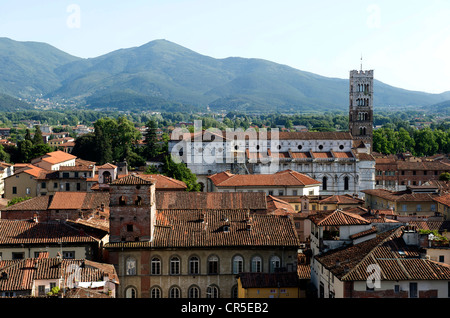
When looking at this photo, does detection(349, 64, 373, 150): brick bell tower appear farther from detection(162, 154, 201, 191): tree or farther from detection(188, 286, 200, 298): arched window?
detection(188, 286, 200, 298): arched window

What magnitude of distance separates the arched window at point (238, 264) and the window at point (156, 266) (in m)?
4.17

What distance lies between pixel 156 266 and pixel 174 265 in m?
1.00

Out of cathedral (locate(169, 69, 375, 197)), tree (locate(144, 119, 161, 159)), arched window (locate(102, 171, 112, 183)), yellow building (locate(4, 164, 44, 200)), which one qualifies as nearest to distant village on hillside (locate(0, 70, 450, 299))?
arched window (locate(102, 171, 112, 183))

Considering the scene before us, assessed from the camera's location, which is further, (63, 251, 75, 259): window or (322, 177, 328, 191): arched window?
(322, 177, 328, 191): arched window

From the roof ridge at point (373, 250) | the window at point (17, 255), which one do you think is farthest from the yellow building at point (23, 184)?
the roof ridge at point (373, 250)

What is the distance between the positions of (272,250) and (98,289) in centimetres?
1117

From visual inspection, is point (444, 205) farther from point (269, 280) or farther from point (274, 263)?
point (269, 280)

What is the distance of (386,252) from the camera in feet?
97.3

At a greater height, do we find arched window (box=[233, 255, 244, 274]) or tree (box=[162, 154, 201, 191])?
tree (box=[162, 154, 201, 191])

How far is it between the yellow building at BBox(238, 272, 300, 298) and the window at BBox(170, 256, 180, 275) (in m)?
5.26

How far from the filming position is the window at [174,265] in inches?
1396

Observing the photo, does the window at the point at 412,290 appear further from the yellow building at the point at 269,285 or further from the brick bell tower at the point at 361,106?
the brick bell tower at the point at 361,106

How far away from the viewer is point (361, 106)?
120 metres

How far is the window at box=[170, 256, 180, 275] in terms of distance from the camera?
35.5 metres
